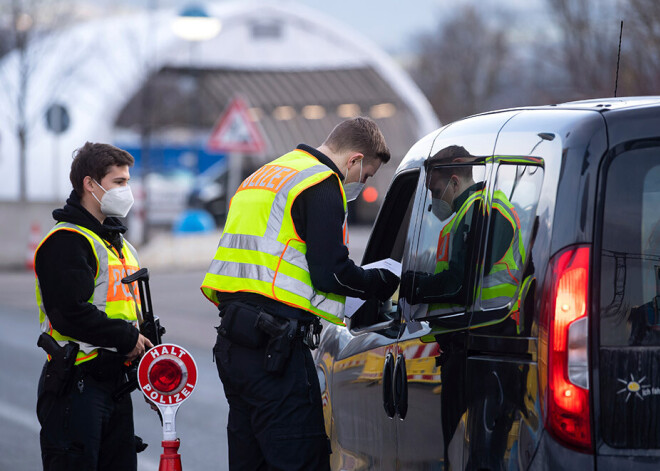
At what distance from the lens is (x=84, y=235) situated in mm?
4570

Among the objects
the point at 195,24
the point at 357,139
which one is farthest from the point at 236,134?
the point at 357,139

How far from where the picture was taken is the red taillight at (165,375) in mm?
4152

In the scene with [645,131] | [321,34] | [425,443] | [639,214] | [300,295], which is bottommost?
[425,443]

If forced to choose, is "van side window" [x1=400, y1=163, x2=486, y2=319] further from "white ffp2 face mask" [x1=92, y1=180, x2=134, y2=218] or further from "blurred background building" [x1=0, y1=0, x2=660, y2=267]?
"blurred background building" [x1=0, y1=0, x2=660, y2=267]

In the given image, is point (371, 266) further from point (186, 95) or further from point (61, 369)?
point (186, 95)

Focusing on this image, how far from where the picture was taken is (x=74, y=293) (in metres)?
4.46

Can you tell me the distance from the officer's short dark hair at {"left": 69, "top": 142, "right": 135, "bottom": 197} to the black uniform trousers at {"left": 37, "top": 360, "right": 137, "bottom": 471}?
772mm

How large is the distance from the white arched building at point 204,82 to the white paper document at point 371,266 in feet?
71.5

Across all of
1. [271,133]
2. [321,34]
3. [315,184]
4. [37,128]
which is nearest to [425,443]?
[315,184]

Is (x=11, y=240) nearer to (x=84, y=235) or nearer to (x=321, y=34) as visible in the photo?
(x=84, y=235)

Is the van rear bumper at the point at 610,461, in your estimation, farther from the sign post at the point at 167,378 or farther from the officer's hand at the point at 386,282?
the sign post at the point at 167,378

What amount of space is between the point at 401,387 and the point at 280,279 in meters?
0.59

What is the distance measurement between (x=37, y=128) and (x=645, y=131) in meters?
35.3

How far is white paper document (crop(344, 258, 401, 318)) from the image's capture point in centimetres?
430
